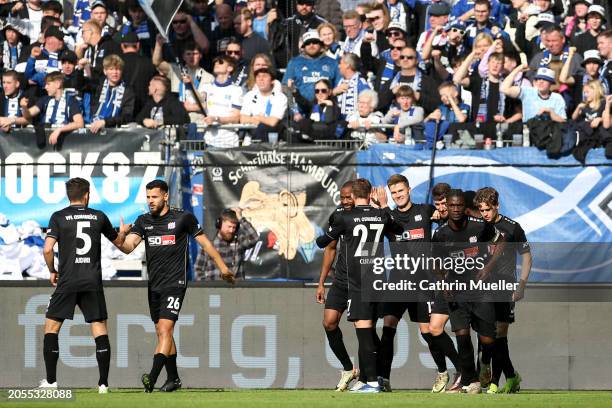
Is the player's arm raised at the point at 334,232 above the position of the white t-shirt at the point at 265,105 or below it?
below

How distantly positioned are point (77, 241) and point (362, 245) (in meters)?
2.67

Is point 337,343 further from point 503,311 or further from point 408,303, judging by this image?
point 503,311

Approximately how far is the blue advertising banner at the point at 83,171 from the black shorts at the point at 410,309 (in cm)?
337

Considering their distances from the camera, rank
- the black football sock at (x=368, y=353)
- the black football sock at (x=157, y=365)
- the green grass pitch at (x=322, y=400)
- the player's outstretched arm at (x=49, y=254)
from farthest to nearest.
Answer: the black football sock at (x=368, y=353), the black football sock at (x=157, y=365), the player's outstretched arm at (x=49, y=254), the green grass pitch at (x=322, y=400)

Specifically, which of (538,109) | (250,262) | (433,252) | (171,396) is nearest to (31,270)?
(250,262)

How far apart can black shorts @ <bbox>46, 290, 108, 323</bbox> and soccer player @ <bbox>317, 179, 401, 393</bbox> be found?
2.17m

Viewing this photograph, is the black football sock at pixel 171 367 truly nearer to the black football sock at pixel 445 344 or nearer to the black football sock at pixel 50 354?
the black football sock at pixel 50 354

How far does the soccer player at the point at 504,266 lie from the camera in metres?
12.2

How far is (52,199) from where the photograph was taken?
14.8 meters

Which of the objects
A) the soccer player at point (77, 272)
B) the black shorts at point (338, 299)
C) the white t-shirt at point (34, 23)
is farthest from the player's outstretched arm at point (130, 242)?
the white t-shirt at point (34, 23)

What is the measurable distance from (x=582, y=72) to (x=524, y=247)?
4.27 m

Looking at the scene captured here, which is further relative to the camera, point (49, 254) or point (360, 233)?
point (360, 233)

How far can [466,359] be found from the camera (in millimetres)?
12070

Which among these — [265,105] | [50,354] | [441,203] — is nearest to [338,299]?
[441,203]
